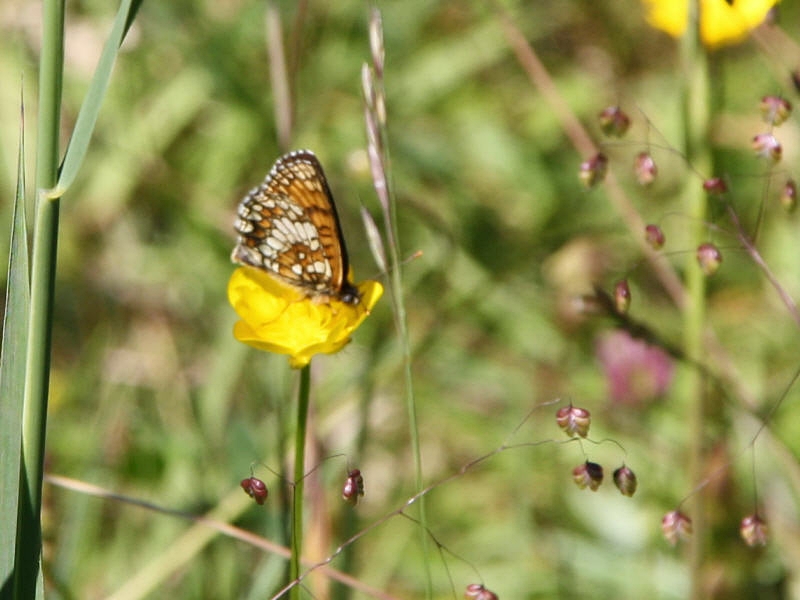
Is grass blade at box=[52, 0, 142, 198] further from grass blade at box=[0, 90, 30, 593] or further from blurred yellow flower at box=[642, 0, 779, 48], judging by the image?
blurred yellow flower at box=[642, 0, 779, 48]

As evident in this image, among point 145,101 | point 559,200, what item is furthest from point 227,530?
point 145,101

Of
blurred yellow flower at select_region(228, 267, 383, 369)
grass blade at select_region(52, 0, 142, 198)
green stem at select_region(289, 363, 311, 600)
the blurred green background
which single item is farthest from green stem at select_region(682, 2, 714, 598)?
grass blade at select_region(52, 0, 142, 198)

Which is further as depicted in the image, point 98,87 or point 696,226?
Answer: point 696,226

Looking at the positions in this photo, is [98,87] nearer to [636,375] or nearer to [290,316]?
[290,316]

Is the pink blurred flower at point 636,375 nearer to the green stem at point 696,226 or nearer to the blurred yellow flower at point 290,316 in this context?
the green stem at point 696,226

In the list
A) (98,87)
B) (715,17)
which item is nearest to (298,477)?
(98,87)
